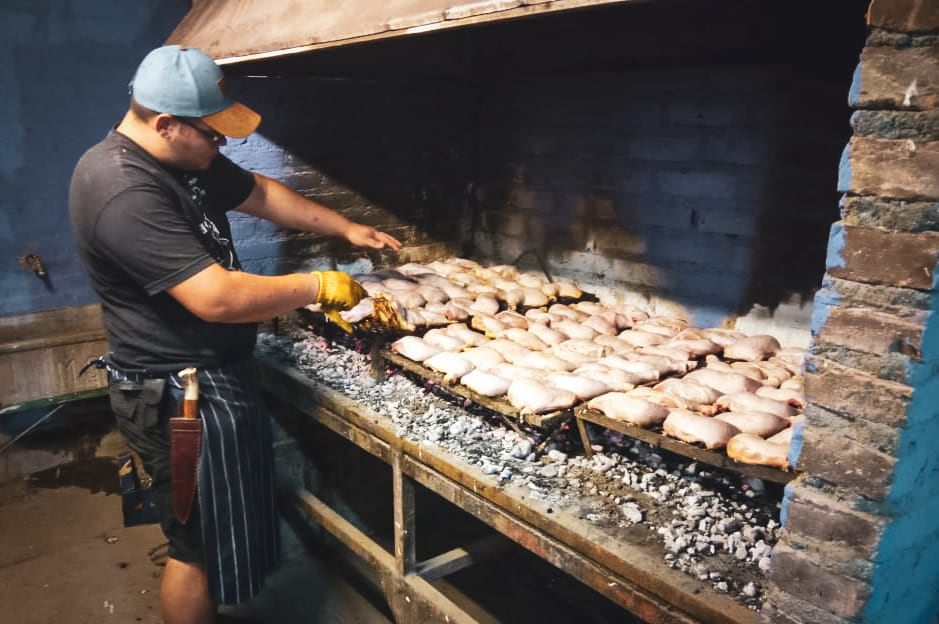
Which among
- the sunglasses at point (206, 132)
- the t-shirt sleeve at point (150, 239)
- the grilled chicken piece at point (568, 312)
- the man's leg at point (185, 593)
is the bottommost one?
the man's leg at point (185, 593)

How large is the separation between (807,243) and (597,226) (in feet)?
4.75

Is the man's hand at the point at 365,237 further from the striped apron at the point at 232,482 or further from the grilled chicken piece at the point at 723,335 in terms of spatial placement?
the grilled chicken piece at the point at 723,335

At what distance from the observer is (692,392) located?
296cm

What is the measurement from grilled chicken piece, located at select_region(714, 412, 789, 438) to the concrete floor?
2338 mm

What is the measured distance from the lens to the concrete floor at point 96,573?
12.5 ft

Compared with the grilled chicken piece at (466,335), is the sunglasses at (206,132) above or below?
above

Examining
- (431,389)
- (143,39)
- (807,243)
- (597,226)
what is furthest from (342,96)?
(807,243)

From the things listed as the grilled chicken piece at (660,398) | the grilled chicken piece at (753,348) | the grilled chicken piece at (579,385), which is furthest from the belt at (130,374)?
the grilled chicken piece at (753,348)

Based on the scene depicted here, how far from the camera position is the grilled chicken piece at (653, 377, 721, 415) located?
9.32ft

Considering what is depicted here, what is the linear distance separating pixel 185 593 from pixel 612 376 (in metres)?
2.16

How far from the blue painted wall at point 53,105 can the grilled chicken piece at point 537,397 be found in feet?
12.5

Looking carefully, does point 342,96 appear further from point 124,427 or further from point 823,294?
point 823,294

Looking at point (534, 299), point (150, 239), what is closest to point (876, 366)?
point (150, 239)

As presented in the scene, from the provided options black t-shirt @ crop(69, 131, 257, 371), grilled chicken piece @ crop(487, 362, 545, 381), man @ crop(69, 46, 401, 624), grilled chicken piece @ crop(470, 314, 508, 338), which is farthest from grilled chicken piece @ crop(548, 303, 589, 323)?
black t-shirt @ crop(69, 131, 257, 371)
